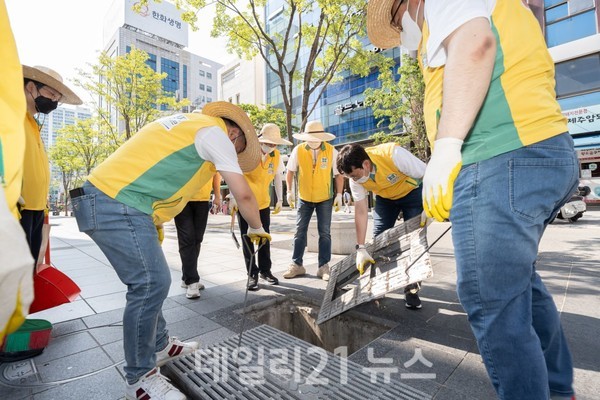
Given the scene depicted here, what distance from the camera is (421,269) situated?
90.8 inches

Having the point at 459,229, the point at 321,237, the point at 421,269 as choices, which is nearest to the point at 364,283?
the point at 421,269

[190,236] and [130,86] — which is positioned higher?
[130,86]

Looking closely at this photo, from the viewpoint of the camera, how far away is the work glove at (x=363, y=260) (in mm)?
2992

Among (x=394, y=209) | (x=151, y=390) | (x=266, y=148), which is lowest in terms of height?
(x=151, y=390)

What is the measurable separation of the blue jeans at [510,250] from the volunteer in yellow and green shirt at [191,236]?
280 centimetres

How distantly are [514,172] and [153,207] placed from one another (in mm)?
1678

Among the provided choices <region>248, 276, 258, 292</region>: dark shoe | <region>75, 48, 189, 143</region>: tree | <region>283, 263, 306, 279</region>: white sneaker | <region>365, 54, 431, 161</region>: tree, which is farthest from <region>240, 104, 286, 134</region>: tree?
<region>248, 276, 258, 292</region>: dark shoe

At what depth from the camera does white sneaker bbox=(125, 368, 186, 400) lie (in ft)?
5.22

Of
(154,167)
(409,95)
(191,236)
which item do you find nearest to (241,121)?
(154,167)

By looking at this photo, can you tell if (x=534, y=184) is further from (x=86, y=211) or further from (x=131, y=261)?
(x=86, y=211)

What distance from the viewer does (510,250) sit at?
102cm

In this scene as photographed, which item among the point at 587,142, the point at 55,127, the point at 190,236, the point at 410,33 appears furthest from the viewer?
the point at 55,127

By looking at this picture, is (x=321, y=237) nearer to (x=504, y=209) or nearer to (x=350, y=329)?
(x=350, y=329)

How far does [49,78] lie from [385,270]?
3.20 m
